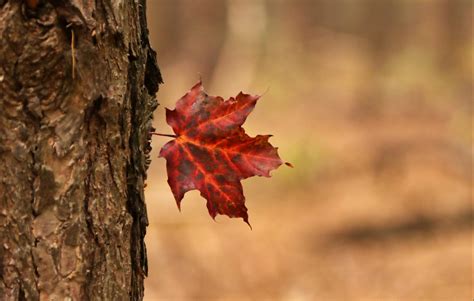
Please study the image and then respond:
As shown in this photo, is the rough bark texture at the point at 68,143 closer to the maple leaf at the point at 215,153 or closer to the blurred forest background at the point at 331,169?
the maple leaf at the point at 215,153

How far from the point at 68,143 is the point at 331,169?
5332 mm

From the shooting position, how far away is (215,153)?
1.41m

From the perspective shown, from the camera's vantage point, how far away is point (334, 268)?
5391 mm

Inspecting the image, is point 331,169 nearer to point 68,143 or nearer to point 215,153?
point 215,153

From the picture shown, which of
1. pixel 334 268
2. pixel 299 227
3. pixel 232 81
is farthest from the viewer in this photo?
pixel 232 81

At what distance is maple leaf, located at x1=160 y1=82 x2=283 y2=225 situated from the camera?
1.39 metres

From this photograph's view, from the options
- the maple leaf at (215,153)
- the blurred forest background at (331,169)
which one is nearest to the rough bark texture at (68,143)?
the maple leaf at (215,153)

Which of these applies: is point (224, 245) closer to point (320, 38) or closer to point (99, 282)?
point (99, 282)

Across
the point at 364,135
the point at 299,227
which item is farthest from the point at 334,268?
the point at 364,135

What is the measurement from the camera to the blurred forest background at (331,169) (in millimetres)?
5195

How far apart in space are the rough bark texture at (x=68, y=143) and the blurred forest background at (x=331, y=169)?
3672 millimetres

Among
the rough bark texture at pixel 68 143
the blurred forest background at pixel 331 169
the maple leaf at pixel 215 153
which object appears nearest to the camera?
the rough bark texture at pixel 68 143

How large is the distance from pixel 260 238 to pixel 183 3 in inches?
233

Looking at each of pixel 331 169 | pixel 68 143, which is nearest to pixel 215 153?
pixel 68 143
